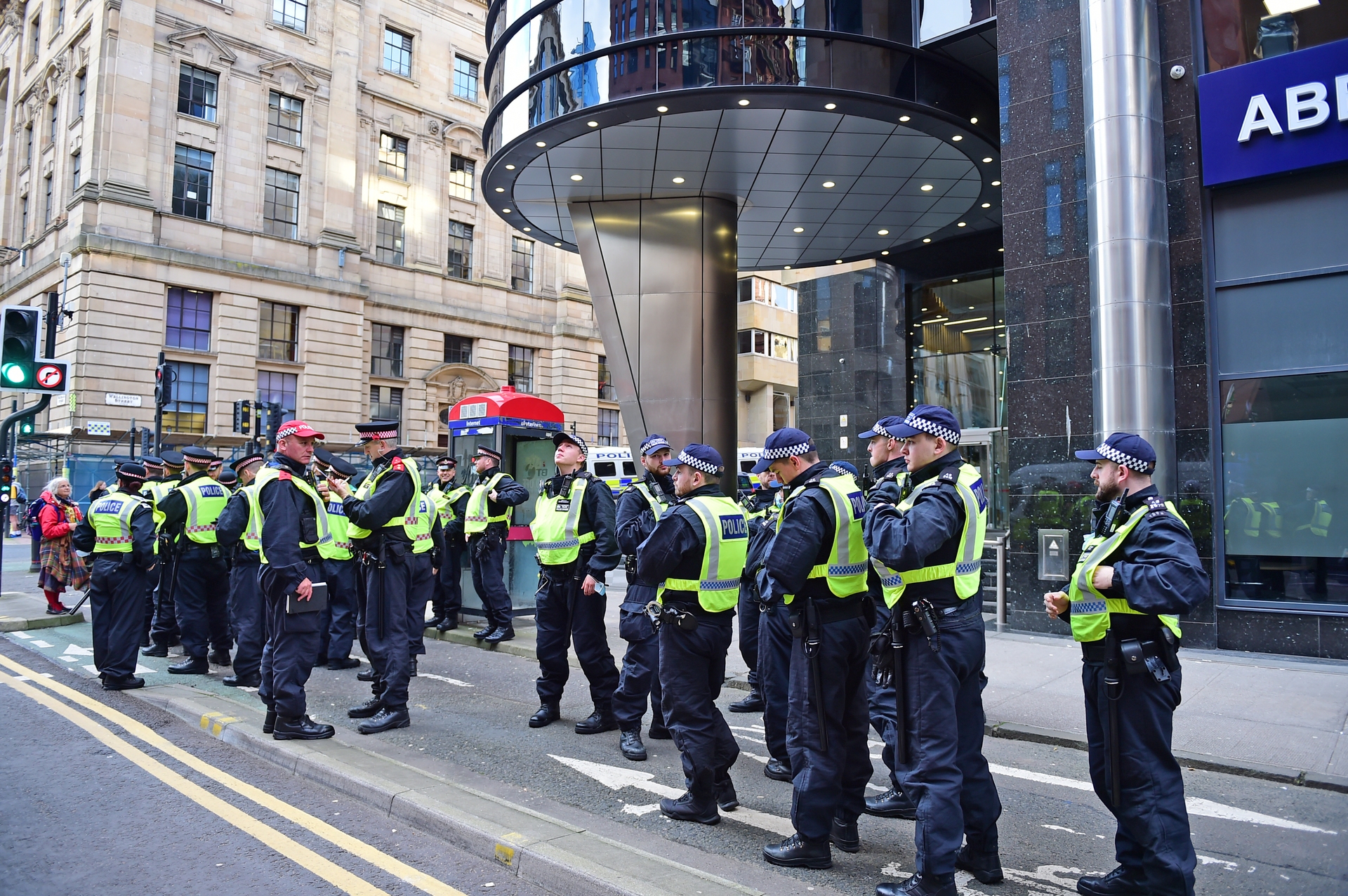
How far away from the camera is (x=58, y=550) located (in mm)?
12555

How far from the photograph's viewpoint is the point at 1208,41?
34.7ft

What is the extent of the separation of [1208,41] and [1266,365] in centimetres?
407

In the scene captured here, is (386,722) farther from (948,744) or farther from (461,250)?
(461,250)

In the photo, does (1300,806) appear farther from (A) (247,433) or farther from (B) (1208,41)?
(A) (247,433)

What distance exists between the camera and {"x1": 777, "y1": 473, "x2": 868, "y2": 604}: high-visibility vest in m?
4.36

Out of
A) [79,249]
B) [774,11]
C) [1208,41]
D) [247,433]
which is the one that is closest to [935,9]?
[774,11]

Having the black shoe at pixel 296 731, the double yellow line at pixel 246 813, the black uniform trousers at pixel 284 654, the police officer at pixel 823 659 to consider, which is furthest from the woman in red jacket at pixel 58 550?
the police officer at pixel 823 659

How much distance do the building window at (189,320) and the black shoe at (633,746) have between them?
3127 centimetres

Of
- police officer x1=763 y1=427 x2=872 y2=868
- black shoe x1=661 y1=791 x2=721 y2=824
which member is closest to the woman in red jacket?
black shoe x1=661 y1=791 x2=721 y2=824

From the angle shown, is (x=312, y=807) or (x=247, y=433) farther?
(x=247, y=433)

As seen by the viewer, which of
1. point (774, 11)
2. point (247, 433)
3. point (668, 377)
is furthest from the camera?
point (247, 433)

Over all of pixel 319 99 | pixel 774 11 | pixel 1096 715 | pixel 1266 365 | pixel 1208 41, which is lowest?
pixel 1096 715

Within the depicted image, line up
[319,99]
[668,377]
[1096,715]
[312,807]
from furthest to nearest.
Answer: [319,99]
[668,377]
[312,807]
[1096,715]

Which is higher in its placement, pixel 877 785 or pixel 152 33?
pixel 152 33
